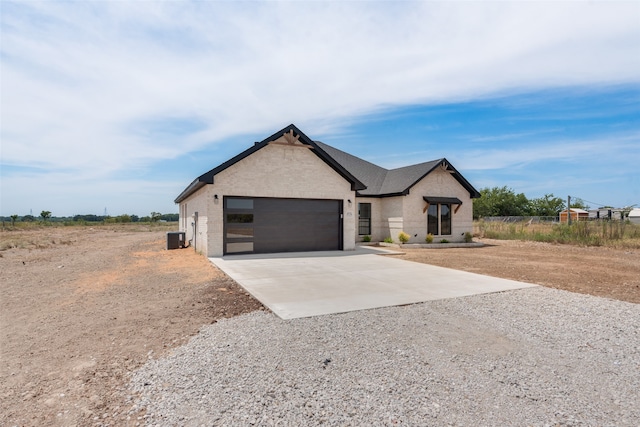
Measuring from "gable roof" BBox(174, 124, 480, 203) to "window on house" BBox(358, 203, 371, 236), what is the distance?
759 mm

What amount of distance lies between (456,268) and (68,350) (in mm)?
9825

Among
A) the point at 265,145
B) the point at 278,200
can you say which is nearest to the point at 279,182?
the point at 278,200

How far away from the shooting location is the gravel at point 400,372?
9.60ft

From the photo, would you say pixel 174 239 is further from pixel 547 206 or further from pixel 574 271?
pixel 547 206

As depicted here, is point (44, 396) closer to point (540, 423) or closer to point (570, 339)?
point (540, 423)

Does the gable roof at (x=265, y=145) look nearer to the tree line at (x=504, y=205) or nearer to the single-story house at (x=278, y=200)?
the single-story house at (x=278, y=200)

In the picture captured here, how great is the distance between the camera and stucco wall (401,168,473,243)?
18844 mm

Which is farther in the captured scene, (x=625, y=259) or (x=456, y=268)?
(x=625, y=259)

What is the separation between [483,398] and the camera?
316cm

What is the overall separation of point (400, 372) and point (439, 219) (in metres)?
17.5

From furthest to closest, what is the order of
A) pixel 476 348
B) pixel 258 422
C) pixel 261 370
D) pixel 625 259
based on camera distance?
pixel 625 259
pixel 476 348
pixel 261 370
pixel 258 422

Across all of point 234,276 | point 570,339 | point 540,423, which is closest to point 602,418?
point 540,423

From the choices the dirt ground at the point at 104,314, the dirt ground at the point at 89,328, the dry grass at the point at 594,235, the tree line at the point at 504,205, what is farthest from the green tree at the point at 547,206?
the dirt ground at the point at 89,328

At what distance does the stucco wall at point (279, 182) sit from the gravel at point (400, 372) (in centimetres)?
829
